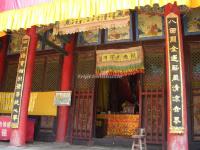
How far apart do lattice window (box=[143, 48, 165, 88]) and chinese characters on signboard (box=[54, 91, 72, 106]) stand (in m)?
2.53

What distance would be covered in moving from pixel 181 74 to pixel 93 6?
2510 mm

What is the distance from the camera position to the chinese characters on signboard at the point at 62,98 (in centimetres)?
972

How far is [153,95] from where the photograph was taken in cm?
874

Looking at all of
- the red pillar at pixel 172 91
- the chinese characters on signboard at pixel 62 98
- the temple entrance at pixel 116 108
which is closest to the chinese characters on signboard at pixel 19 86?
the chinese characters on signboard at pixel 62 98

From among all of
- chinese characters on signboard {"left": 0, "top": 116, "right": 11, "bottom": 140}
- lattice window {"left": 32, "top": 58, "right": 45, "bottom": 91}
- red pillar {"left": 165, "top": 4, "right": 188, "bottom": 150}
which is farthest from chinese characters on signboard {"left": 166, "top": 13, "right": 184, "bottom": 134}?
lattice window {"left": 32, "top": 58, "right": 45, "bottom": 91}

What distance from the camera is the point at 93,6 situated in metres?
6.82

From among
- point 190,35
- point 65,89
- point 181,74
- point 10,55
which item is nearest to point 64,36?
point 65,89

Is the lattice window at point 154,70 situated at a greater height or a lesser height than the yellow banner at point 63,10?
lesser

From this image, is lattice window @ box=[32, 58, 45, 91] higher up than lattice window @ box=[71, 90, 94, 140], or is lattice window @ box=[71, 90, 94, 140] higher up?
lattice window @ box=[32, 58, 45, 91]

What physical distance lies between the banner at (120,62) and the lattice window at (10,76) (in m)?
3.75

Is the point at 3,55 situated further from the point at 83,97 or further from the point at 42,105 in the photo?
the point at 83,97

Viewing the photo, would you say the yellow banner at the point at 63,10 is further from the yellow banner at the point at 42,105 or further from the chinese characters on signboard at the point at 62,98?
the yellow banner at the point at 42,105

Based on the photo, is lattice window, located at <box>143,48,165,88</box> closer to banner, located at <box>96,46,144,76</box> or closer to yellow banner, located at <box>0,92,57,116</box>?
banner, located at <box>96,46,144,76</box>

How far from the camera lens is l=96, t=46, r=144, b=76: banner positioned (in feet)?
29.6
